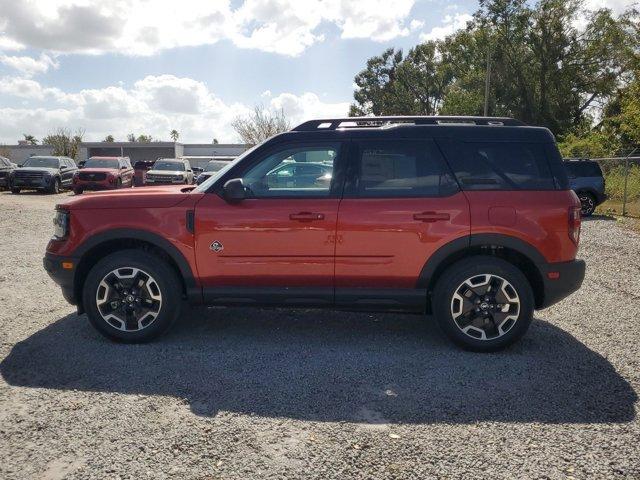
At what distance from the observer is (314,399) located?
12.7 ft

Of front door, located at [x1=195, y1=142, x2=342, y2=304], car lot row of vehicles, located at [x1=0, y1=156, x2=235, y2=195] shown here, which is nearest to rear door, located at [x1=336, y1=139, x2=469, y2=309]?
front door, located at [x1=195, y1=142, x2=342, y2=304]

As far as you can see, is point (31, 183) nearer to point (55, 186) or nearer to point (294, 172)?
point (55, 186)

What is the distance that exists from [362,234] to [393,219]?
0.93 ft

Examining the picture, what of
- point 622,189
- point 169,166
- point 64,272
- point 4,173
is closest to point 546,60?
point 622,189

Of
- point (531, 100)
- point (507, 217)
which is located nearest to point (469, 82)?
point (531, 100)

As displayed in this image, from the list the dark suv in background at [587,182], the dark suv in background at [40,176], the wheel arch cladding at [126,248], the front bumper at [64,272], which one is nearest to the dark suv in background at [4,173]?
the dark suv in background at [40,176]

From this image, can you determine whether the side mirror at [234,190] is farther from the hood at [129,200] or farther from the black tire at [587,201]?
the black tire at [587,201]

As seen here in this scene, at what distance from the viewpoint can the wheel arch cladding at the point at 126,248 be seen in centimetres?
486

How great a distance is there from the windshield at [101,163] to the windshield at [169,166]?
2327 millimetres

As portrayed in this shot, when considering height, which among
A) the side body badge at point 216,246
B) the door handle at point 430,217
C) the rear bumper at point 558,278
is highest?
the door handle at point 430,217

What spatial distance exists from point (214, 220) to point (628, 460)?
3380 millimetres

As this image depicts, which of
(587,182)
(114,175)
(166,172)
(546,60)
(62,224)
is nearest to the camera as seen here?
(62,224)

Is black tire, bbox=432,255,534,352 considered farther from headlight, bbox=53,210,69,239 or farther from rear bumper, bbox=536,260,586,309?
headlight, bbox=53,210,69,239

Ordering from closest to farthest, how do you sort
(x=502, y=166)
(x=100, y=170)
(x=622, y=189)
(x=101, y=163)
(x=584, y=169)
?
1. (x=502, y=166)
2. (x=584, y=169)
3. (x=622, y=189)
4. (x=100, y=170)
5. (x=101, y=163)
